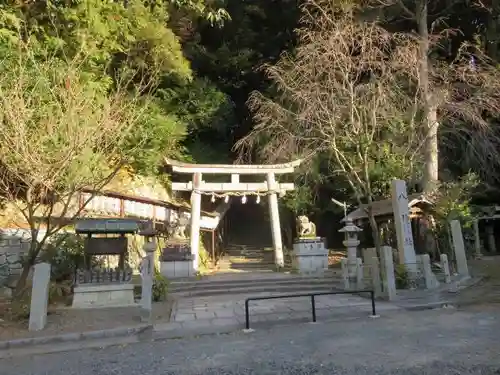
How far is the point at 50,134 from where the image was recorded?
1085 centimetres

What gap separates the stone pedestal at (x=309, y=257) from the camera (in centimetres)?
1670

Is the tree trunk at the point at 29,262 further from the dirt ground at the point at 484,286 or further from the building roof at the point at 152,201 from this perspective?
the dirt ground at the point at 484,286

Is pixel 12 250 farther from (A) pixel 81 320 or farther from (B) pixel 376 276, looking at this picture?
(B) pixel 376 276

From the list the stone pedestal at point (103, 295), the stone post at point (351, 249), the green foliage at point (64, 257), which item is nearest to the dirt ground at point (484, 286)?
the stone post at point (351, 249)

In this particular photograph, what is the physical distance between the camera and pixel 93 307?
35.7 ft

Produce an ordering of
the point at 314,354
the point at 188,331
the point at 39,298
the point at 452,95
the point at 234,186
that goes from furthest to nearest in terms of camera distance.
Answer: the point at 234,186 < the point at 452,95 < the point at 39,298 < the point at 188,331 < the point at 314,354

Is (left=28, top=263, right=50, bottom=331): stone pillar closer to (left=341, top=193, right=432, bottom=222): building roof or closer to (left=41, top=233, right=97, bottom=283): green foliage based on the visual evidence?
(left=41, top=233, right=97, bottom=283): green foliage

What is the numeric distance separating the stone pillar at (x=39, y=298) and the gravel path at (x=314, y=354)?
160 cm

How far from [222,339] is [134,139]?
10.6 meters

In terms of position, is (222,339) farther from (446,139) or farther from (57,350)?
(446,139)

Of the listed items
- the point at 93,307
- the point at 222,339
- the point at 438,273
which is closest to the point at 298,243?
the point at 438,273

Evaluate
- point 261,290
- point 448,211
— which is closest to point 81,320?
point 261,290

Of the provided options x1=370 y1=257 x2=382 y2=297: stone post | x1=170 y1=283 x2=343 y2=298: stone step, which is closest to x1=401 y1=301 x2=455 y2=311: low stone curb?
x1=370 y1=257 x2=382 y2=297: stone post

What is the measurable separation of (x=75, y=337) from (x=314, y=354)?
4.56 meters
